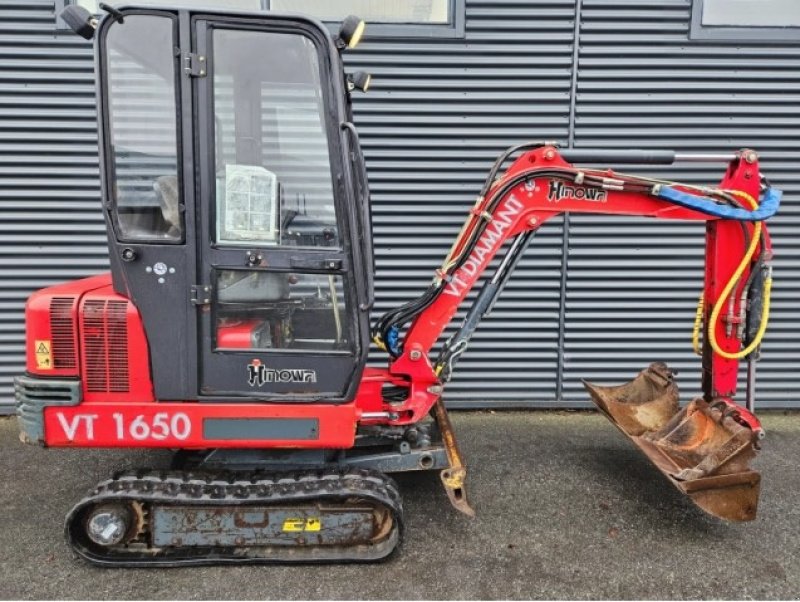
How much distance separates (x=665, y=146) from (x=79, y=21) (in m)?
4.47

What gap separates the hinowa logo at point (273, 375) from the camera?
2863 mm

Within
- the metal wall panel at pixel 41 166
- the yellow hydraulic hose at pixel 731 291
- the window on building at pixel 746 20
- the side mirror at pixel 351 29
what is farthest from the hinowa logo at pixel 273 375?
the window on building at pixel 746 20

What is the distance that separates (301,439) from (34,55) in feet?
13.7

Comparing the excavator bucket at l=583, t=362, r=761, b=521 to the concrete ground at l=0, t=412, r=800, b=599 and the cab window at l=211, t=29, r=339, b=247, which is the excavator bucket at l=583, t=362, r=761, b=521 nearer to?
the concrete ground at l=0, t=412, r=800, b=599

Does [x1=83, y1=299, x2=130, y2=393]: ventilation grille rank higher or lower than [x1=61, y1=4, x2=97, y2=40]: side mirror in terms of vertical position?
lower

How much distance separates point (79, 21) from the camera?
102 inches

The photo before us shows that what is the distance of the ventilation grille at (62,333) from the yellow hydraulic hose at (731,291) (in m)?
3.51

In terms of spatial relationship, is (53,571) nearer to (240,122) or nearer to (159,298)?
(159,298)

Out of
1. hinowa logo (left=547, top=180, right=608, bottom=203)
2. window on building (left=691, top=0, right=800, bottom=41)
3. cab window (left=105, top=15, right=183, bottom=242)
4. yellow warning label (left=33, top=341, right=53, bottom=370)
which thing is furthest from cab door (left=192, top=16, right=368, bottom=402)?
window on building (left=691, top=0, right=800, bottom=41)

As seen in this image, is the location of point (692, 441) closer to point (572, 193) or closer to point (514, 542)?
point (514, 542)

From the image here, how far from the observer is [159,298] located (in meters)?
2.76

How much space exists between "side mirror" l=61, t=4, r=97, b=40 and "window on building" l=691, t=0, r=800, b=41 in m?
4.59

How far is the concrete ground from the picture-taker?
8.96 ft

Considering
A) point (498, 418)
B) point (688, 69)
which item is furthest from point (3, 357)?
point (688, 69)
